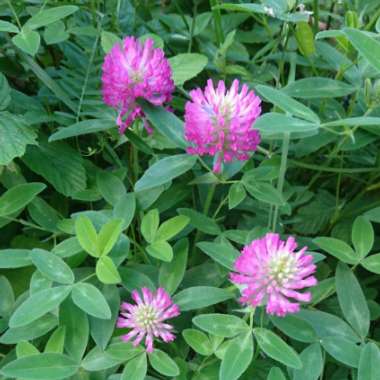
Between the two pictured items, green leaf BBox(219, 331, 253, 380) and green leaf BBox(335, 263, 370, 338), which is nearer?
green leaf BBox(219, 331, 253, 380)

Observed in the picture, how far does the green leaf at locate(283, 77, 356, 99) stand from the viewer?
1248mm

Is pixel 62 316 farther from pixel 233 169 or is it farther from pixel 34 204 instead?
pixel 233 169

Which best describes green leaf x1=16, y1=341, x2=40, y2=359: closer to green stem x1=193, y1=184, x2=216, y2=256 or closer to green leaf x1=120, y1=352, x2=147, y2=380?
green leaf x1=120, y1=352, x2=147, y2=380

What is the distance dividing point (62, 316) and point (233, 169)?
14.6 inches

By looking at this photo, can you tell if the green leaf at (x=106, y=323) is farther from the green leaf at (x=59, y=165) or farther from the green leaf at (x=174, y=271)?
the green leaf at (x=59, y=165)

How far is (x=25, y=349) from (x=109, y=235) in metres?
0.21

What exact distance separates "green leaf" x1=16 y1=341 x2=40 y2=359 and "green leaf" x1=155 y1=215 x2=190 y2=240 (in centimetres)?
26

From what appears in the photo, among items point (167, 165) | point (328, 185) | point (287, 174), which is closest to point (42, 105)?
point (167, 165)

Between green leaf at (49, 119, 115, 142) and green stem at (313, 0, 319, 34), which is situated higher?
green stem at (313, 0, 319, 34)

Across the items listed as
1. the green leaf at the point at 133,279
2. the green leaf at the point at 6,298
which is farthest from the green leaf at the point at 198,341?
the green leaf at the point at 6,298

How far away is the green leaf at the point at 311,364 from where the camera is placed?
1043 mm

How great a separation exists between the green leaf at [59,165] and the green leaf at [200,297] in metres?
0.32

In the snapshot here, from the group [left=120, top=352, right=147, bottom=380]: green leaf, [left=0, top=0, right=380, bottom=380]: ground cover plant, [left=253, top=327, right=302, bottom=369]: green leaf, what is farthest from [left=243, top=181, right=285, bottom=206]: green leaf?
[left=120, top=352, right=147, bottom=380]: green leaf

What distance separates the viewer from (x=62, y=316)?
3.60ft
